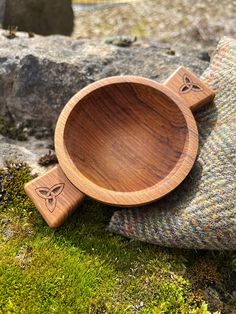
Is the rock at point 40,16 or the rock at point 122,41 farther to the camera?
the rock at point 40,16

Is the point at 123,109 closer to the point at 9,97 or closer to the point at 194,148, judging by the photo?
the point at 194,148

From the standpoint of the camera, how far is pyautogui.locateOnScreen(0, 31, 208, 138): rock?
6.10 m

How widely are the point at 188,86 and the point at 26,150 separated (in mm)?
2255

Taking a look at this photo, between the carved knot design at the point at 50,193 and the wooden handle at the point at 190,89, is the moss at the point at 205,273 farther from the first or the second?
the wooden handle at the point at 190,89

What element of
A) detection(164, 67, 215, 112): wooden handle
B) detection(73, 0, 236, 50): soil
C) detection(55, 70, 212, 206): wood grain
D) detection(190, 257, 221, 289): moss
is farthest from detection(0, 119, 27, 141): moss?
detection(73, 0, 236, 50): soil

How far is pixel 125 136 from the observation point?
5.43 metres

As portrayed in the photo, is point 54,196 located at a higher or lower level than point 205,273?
higher

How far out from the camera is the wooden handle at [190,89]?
209 inches

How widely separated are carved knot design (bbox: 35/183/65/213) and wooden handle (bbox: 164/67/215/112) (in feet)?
6.11

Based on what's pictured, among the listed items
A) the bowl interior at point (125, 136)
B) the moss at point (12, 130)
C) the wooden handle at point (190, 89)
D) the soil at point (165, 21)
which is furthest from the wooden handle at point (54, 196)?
the soil at point (165, 21)

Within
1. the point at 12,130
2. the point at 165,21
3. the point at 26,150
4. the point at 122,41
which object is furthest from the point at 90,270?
the point at 165,21

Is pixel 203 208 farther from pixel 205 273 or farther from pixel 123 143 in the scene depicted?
pixel 123 143

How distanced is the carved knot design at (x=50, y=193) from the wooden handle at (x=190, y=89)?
73.4 inches

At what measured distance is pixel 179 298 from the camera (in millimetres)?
4305
